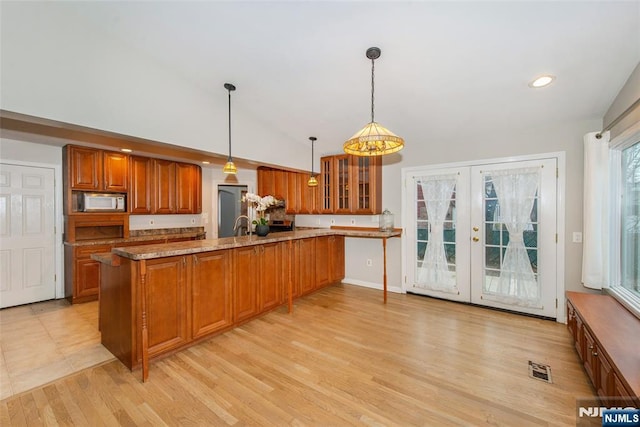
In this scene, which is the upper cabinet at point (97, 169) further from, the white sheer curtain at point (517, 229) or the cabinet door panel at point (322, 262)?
the white sheer curtain at point (517, 229)

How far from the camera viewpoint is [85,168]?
411 cm

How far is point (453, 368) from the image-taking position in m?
2.36

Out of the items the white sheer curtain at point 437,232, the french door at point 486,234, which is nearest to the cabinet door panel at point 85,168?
the french door at point 486,234

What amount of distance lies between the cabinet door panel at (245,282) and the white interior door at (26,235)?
341 centimetres

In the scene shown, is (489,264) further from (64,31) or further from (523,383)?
(64,31)

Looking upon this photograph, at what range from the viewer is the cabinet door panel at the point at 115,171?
14.1 feet

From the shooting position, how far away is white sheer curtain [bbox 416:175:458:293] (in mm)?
4035

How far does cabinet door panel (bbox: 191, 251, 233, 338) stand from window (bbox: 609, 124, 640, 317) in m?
3.71

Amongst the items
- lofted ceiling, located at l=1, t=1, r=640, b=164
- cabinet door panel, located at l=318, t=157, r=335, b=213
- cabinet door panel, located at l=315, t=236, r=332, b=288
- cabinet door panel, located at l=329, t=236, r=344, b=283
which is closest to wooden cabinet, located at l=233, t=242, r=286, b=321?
cabinet door panel, located at l=315, t=236, r=332, b=288

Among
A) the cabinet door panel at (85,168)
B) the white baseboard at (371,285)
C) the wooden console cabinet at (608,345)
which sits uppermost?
the cabinet door panel at (85,168)

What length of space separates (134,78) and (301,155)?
2555 mm

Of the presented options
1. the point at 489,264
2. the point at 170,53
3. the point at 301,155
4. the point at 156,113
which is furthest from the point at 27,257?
the point at 489,264

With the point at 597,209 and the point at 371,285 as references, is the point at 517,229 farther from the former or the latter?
the point at 371,285

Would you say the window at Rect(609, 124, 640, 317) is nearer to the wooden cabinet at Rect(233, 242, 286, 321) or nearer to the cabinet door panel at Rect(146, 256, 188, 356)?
the wooden cabinet at Rect(233, 242, 286, 321)
